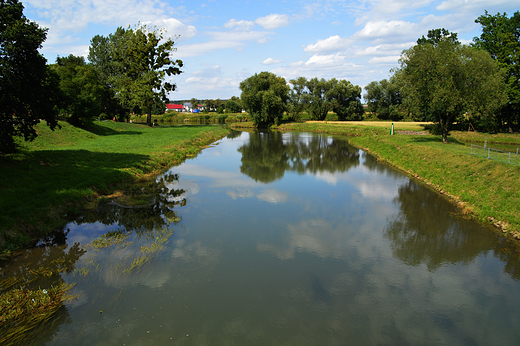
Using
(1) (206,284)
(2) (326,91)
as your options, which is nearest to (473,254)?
(1) (206,284)

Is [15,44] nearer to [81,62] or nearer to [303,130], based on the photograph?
[81,62]

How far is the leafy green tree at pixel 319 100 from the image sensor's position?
275ft

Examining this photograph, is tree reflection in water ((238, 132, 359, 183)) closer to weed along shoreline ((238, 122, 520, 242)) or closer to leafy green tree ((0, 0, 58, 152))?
weed along shoreline ((238, 122, 520, 242))

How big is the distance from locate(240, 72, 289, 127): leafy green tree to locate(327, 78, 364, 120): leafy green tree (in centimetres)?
1371

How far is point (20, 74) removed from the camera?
12.9 m

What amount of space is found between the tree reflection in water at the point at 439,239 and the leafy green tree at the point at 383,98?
7017 centimetres

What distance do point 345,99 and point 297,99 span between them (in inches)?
602

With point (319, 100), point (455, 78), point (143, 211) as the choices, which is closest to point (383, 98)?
point (319, 100)

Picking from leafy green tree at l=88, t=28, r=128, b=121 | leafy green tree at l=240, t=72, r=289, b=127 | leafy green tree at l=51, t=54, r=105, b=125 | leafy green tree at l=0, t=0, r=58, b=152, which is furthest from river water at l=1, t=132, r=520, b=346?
leafy green tree at l=240, t=72, r=289, b=127

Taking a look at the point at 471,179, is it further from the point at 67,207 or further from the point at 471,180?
the point at 67,207

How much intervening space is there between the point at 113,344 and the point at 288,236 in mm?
6695

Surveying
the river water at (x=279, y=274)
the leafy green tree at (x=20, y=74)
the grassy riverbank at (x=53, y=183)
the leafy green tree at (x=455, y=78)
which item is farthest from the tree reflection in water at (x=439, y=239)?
the leafy green tree at (x=455, y=78)

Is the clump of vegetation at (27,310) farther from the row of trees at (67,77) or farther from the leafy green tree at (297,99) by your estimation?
the leafy green tree at (297,99)

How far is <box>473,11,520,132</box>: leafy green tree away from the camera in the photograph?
137 feet
